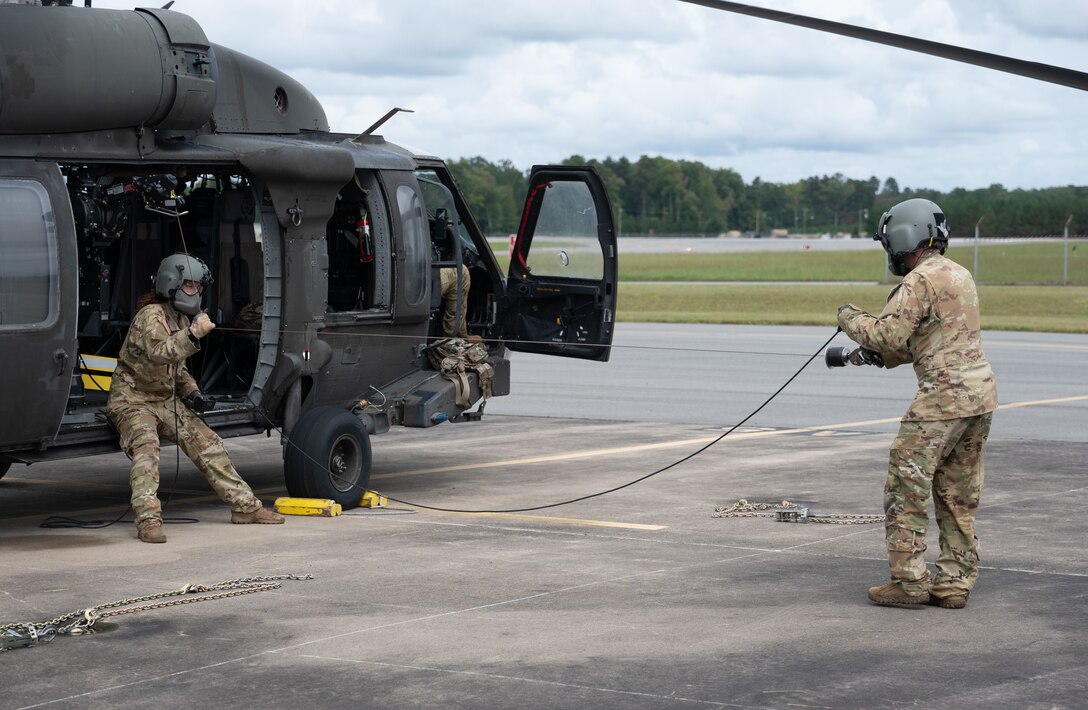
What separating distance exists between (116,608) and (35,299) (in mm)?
2372

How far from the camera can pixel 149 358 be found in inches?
379

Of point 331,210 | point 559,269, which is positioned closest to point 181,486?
point 331,210

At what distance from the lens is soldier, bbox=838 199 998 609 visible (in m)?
7.62

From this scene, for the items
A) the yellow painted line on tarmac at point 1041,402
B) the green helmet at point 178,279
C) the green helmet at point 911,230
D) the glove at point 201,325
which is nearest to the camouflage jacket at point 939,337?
the green helmet at point 911,230

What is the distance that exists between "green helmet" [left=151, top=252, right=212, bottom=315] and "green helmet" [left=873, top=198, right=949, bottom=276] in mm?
4485

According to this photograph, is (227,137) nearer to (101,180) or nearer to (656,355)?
(101,180)

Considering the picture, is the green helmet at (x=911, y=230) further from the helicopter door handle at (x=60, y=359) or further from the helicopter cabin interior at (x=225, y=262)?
the helicopter door handle at (x=60, y=359)

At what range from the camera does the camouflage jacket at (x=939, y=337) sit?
7656 millimetres

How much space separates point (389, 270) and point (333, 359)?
0.84m

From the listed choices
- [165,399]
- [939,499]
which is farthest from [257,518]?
[939,499]

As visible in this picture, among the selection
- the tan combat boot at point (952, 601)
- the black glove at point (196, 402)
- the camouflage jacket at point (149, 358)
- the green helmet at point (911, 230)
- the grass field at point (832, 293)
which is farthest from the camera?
the grass field at point (832, 293)

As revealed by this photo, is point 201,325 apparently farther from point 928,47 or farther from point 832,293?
point 832,293

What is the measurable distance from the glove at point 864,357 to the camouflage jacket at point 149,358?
13.6 ft

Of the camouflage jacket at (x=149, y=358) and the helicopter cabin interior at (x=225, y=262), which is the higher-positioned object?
the helicopter cabin interior at (x=225, y=262)
